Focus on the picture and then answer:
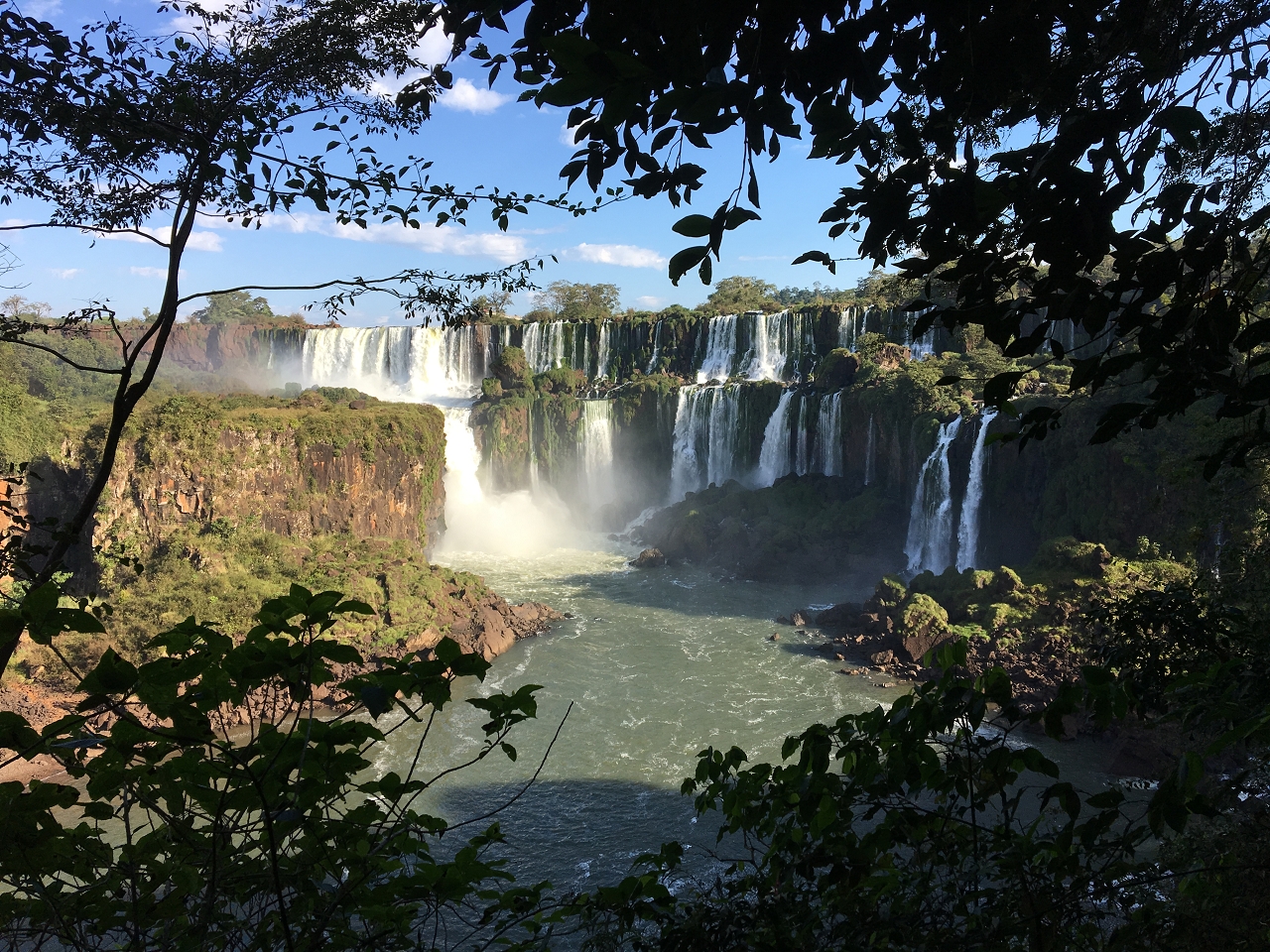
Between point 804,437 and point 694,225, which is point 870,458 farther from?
point 694,225

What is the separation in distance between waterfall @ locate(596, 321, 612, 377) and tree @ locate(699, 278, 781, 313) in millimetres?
5080

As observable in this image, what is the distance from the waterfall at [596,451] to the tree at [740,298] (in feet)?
28.3

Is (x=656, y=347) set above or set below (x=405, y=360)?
above

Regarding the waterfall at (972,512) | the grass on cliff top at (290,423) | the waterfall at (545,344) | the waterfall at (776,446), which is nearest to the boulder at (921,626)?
the waterfall at (972,512)

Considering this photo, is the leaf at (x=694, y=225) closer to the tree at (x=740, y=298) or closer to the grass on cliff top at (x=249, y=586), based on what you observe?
the grass on cliff top at (x=249, y=586)

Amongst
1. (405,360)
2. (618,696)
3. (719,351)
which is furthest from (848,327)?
(405,360)

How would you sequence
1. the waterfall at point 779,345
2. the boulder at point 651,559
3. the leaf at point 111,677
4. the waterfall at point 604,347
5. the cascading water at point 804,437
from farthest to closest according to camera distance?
the waterfall at point 604,347
the waterfall at point 779,345
the cascading water at point 804,437
the boulder at point 651,559
the leaf at point 111,677

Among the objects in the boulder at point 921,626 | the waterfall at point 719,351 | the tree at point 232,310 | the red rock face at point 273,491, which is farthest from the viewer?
the tree at point 232,310

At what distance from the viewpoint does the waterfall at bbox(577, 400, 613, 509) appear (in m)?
30.0

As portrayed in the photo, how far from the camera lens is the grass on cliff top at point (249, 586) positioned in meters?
14.2

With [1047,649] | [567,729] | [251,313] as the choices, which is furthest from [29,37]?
[251,313]

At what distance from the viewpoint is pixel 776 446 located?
26.4 m

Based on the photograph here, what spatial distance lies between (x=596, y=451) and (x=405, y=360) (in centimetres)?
1038

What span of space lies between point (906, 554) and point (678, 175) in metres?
21.6
